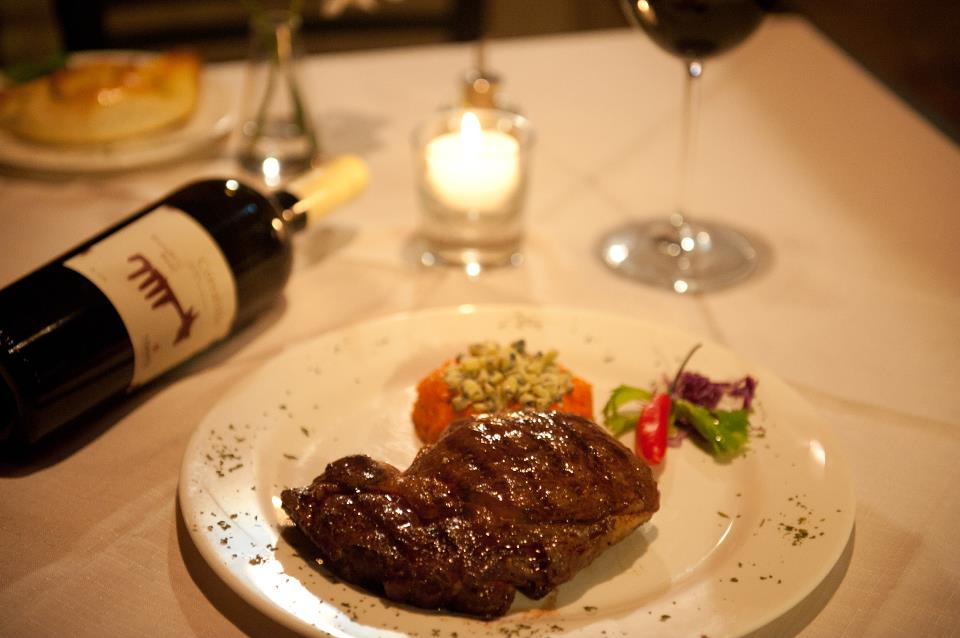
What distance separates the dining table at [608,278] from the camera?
1.07 meters

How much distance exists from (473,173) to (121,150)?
798 mm

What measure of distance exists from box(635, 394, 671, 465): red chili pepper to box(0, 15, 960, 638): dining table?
193 millimetres

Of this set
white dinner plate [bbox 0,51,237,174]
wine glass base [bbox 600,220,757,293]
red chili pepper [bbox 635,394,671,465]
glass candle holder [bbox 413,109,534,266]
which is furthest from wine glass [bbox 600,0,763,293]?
white dinner plate [bbox 0,51,237,174]

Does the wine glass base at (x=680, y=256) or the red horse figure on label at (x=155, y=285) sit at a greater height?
the red horse figure on label at (x=155, y=285)

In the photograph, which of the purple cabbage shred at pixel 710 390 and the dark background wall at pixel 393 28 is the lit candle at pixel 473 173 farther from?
the dark background wall at pixel 393 28

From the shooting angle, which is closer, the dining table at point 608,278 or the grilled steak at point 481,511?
the grilled steak at point 481,511

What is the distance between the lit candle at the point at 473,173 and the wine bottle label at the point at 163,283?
459 millimetres

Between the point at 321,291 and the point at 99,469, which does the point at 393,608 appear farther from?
the point at 321,291

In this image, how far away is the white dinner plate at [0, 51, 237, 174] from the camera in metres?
1.99

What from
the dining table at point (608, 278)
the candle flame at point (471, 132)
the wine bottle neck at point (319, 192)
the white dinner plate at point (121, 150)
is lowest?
the dining table at point (608, 278)

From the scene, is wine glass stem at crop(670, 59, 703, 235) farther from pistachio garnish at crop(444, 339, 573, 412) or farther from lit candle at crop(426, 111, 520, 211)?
pistachio garnish at crop(444, 339, 573, 412)

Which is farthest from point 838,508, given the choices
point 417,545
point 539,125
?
point 539,125

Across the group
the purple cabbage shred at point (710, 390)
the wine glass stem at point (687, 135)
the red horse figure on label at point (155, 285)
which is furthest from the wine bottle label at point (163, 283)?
the wine glass stem at point (687, 135)

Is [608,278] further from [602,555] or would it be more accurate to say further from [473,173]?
[602,555]
